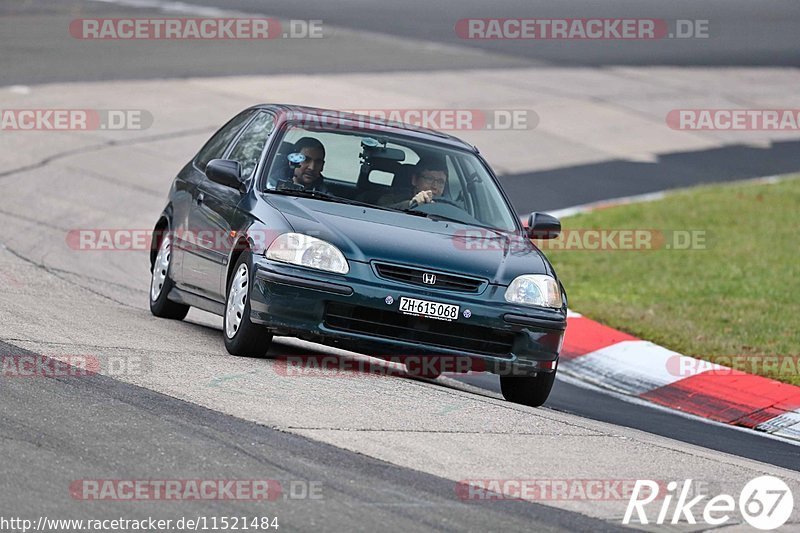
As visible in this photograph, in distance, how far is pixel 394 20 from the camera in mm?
34719

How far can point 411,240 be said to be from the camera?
29.3ft

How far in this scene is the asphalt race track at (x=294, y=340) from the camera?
21.1ft

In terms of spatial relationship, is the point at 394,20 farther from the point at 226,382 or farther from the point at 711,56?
the point at 226,382

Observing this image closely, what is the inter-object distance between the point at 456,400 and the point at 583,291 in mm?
5990

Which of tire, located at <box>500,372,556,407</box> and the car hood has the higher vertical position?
the car hood

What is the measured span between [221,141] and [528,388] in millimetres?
3086

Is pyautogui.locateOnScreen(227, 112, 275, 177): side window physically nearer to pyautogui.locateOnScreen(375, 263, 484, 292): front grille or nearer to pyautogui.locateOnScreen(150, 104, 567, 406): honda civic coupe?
pyautogui.locateOnScreen(150, 104, 567, 406): honda civic coupe

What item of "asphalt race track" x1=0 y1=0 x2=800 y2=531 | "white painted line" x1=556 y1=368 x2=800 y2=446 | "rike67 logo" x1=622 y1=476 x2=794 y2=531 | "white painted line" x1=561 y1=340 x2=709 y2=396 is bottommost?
"white painted line" x1=556 y1=368 x2=800 y2=446

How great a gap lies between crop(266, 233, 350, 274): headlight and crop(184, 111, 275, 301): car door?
0.76m

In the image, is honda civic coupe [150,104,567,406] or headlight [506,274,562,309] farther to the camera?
headlight [506,274,562,309]

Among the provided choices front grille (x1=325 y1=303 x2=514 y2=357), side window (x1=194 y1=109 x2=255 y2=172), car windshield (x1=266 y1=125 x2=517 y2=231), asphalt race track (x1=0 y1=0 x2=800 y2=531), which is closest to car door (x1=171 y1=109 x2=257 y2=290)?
side window (x1=194 y1=109 x2=255 y2=172)

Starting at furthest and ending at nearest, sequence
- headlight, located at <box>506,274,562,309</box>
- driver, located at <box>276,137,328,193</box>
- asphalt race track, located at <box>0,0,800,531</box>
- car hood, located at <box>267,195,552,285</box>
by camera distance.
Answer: driver, located at <box>276,137,328,193</box>, headlight, located at <box>506,274,562,309</box>, car hood, located at <box>267,195,552,285</box>, asphalt race track, located at <box>0,0,800,531</box>

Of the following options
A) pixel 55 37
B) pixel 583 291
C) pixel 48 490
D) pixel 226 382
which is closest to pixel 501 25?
pixel 55 37

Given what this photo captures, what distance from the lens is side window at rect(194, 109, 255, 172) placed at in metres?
10.8
